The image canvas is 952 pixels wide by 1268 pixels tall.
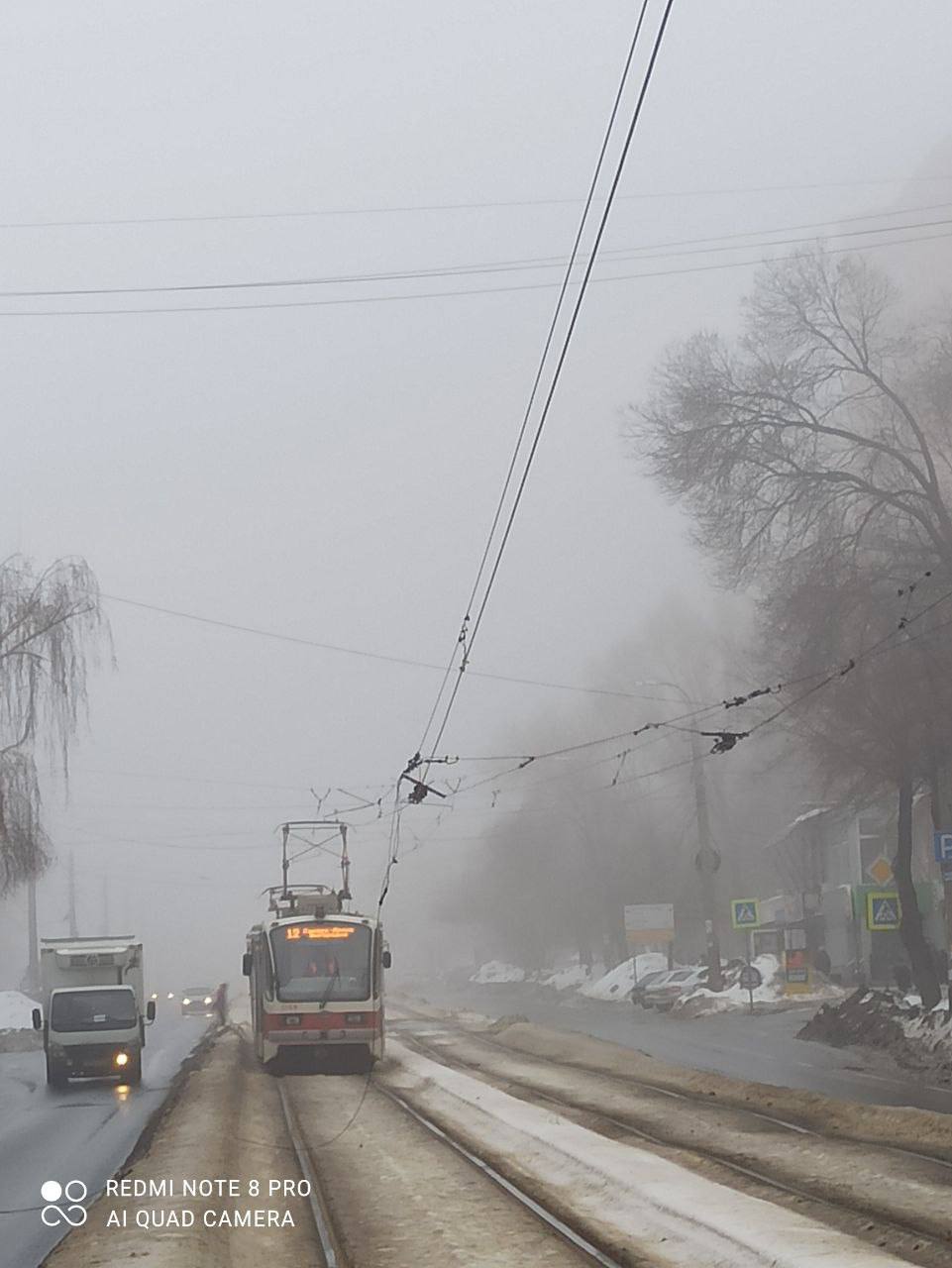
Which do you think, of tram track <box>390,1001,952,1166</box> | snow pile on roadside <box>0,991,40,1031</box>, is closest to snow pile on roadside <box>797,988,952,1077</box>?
tram track <box>390,1001,952,1166</box>

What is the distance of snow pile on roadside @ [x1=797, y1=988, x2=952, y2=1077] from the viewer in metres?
31.5

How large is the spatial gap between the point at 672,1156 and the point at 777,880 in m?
73.4

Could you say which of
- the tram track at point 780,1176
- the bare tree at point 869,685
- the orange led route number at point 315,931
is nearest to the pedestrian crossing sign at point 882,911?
the bare tree at point 869,685

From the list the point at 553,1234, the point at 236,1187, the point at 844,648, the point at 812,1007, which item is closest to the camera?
the point at 553,1234

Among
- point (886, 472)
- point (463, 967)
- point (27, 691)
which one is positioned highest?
point (886, 472)

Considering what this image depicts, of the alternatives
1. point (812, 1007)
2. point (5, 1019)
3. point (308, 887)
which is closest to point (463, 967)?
point (5, 1019)

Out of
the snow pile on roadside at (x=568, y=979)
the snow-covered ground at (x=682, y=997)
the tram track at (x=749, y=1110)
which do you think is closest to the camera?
the tram track at (x=749, y=1110)

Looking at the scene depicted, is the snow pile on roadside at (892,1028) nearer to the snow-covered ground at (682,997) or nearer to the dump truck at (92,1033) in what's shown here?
the snow-covered ground at (682,997)

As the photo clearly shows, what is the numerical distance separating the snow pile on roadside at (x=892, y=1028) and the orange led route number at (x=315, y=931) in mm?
10580

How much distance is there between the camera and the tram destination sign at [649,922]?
64.7 meters

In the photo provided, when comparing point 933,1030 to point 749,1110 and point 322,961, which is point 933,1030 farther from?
point 749,1110

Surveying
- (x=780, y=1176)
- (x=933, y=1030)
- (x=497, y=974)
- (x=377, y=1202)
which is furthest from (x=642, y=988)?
(x=497, y=974)

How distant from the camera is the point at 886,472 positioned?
1420 inches

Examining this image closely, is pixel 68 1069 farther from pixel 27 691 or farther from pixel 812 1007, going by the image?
pixel 812 1007
